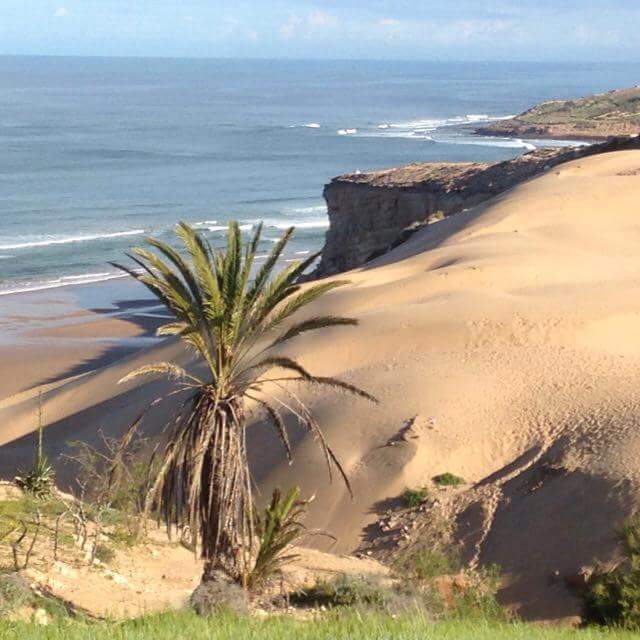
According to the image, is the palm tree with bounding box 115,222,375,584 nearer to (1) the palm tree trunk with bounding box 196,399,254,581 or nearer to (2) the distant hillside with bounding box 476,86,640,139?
(1) the palm tree trunk with bounding box 196,399,254,581

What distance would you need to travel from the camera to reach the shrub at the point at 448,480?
612 inches

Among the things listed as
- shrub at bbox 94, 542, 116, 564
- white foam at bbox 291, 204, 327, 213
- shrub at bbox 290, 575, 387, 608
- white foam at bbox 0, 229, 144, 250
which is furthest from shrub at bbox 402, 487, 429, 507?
white foam at bbox 291, 204, 327, 213

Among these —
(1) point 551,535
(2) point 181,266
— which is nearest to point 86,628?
(2) point 181,266

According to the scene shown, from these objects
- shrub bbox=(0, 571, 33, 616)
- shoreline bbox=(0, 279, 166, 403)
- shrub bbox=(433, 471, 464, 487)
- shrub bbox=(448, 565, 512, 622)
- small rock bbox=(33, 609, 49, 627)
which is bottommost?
shoreline bbox=(0, 279, 166, 403)

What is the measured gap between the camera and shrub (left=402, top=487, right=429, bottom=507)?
15250 millimetres

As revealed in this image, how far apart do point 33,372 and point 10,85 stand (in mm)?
153833

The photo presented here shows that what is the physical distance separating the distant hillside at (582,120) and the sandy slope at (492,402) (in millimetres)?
65827

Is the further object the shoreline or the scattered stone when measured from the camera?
the shoreline

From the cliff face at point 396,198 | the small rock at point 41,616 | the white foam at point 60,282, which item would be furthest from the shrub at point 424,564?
the white foam at point 60,282

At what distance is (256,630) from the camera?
312 inches

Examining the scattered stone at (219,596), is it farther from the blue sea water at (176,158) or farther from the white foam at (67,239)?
the white foam at (67,239)

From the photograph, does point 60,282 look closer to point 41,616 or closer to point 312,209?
point 312,209

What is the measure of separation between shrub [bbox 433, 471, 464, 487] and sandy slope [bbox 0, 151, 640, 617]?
0.16 m

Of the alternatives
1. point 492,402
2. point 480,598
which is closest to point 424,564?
point 480,598
